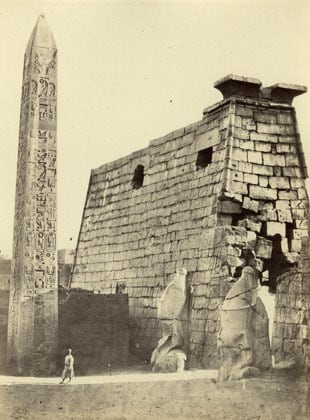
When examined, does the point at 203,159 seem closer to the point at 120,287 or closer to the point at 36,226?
the point at 120,287

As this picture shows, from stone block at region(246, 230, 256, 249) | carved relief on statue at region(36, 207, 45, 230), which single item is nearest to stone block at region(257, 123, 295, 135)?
stone block at region(246, 230, 256, 249)

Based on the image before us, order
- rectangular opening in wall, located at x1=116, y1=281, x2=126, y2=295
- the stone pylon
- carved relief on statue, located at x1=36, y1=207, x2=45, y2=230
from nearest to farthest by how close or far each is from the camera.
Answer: the stone pylon → carved relief on statue, located at x1=36, y1=207, x2=45, y2=230 → rectangular opening in wall, located at x1=116, y1=281, x2=126, y2=295

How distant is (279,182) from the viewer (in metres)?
12.4

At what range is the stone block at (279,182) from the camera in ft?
40.6

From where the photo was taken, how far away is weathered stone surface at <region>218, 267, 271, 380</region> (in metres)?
10.0

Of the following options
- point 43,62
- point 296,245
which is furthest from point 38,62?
point 296,245

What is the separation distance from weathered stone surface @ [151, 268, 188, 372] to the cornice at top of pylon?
3.83m

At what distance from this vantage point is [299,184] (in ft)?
41.1

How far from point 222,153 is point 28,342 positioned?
401 centimetres

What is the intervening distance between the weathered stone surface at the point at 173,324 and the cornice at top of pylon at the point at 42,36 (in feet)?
12.6

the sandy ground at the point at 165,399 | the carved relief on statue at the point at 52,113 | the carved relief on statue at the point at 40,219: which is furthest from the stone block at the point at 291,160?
the carved relief on statue at the point at 40,219

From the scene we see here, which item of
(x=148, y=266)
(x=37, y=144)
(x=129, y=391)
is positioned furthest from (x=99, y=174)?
(x=129, y=391)

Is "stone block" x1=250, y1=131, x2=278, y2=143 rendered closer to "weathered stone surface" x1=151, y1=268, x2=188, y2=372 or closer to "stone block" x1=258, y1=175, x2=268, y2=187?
"stone block" x1=258, y1=175, x2=268, y2=187

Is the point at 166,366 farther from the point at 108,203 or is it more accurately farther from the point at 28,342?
the point at 108,203
